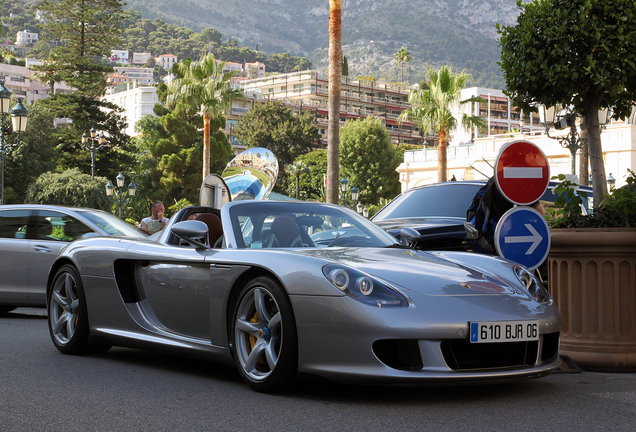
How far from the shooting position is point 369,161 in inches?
2648

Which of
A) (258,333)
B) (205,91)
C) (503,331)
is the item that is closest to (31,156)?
(205,91)

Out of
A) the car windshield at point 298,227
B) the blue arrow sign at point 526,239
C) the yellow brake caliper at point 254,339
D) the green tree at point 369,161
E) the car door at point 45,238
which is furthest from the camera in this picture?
the green tree at point 369,161

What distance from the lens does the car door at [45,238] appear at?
29.7 feet

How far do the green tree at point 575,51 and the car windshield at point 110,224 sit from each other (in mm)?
4987

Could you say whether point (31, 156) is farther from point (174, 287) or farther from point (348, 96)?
point (348, 96)

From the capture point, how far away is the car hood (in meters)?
4.03

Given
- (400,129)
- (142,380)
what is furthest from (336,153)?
(400,129)

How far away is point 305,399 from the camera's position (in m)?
4.07

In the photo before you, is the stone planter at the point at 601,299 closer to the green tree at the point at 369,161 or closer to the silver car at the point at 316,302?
the silver car at the point at 316,302

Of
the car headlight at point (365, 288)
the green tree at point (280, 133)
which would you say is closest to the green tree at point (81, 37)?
the green tree at point (280, 133)

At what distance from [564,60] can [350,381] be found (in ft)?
12.6

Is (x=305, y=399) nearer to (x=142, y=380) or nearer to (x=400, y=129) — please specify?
(x=142, y=380)

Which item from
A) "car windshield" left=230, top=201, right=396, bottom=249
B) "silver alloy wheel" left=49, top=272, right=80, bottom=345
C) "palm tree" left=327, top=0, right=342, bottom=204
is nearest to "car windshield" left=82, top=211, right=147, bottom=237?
"silver alloy wheel" left=49, top=272, right=80, bottom=345

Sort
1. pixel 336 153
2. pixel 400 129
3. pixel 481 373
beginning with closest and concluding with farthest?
pixel 481 373 < pixel 336 153 < pixel 400 129
